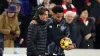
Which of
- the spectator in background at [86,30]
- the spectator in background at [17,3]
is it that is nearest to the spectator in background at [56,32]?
the spectator in background at [17,3]

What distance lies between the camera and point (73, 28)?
12.1 meters

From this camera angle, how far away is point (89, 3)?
13039mm

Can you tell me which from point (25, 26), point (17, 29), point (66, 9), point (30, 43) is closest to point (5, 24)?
point (17, 29)

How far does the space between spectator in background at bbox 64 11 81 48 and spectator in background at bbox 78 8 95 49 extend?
206 millimetres

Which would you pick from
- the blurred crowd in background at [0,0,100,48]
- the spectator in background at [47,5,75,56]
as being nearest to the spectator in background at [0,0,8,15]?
the blurred crowd in background at [0,0,100,48]

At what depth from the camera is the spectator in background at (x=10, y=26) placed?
1083 cm

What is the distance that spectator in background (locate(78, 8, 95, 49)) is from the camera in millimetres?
12430

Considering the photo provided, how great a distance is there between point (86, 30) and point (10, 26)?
8.88 feet

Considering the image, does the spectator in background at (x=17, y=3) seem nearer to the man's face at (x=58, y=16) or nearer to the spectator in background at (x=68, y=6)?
the spectator in background at (x=68, y=6)

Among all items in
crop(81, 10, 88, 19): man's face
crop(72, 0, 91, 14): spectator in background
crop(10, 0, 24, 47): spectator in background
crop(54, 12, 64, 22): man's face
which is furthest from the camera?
crop(72, 0, 91, 14): spectator in background

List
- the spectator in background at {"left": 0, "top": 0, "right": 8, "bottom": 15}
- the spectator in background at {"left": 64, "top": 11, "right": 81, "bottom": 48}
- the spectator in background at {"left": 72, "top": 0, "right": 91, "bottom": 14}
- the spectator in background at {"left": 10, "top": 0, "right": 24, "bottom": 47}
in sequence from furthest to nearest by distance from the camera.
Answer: the spectator in background at {"left": 72, "top": 0, "right": 91, "bottom": 14}, the spectator in background at {"left": 0, "top": 0, "right": 8, "bottom": 15}, the spectator in background at {"left": 64, "top": 11, "right": 81, "bottom": 48}, the spectator in background at {"left": 10, "top": 0, "right": 24, "bottom": 47}

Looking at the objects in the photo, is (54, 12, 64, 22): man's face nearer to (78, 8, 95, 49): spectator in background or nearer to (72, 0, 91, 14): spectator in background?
(78, 8, 95, 49): spectator in background

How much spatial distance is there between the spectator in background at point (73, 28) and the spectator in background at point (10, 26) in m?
1.66

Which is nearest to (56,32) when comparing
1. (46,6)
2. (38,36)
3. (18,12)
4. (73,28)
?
(38,36)
